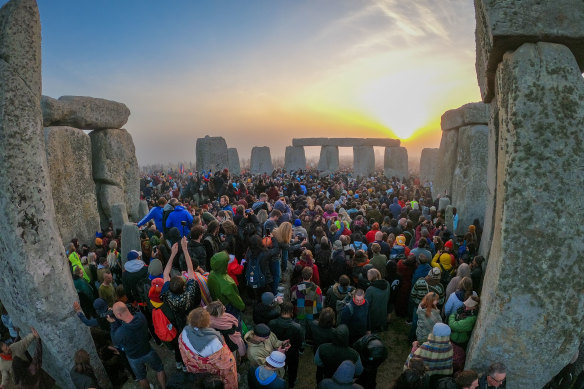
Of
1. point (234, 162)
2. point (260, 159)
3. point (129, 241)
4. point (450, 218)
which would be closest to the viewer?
point (129, 241)

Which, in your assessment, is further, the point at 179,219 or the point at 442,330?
the point at 179,219

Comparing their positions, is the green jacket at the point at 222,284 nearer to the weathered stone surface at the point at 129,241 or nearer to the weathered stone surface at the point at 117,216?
the weathered stone surface at the point at 129,241

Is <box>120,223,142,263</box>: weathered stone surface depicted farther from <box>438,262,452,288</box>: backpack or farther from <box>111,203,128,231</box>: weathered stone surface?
<box>438,262,452,288</box>: backpack

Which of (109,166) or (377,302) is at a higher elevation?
(109,166)

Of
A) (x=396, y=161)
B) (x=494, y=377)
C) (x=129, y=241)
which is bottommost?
(x=494, y=377)

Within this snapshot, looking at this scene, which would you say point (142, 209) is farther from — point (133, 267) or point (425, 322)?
point (425, 322)

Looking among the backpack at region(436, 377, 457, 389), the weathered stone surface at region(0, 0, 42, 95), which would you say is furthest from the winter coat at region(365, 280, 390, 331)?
the weathered stone surface at region(0, 0, 42, 95)

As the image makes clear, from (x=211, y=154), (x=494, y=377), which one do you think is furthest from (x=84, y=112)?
(x=211, y=154)

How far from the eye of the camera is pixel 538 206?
11.5ft

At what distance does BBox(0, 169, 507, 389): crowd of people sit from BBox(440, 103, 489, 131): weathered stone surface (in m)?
5.31

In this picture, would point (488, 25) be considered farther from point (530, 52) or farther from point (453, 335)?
point (453, 335)

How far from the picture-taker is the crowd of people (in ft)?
11.1

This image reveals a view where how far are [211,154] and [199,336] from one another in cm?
2387

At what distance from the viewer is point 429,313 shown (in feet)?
13.8
